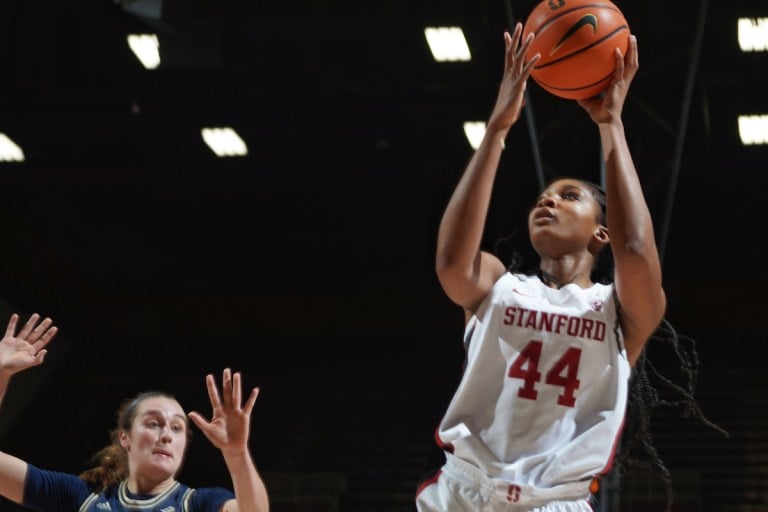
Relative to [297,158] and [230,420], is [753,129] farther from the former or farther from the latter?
[230,420]

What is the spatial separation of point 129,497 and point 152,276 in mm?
11544

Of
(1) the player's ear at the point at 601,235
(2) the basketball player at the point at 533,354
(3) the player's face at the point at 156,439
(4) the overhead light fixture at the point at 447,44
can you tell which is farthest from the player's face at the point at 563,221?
(4) the overhead light fixture at the point at 447,44

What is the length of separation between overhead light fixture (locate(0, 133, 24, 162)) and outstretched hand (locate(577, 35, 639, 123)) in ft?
35.5

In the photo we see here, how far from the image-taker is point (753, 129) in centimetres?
1273

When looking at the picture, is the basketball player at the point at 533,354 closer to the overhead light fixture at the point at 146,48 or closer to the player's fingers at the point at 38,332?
the player's fingers at the point at 38,332

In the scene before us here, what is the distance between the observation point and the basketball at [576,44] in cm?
352

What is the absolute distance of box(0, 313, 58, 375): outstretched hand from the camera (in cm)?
436

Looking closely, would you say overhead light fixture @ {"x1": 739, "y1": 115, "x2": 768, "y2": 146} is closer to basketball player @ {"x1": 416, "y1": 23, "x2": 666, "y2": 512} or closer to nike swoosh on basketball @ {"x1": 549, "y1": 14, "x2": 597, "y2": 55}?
nike swoosh on basketball @ {"x1": 549, "y1": 14, "x2": 597, "y2": 55}

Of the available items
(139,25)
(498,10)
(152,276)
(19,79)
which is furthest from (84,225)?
(498,10)

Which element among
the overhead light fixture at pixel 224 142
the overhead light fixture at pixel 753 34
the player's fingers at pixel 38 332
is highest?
the overhead light fixture at pixel 753 34

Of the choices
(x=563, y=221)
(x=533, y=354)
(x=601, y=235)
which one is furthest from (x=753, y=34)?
(x=533, y=354)

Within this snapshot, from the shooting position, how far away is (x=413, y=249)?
15.4m

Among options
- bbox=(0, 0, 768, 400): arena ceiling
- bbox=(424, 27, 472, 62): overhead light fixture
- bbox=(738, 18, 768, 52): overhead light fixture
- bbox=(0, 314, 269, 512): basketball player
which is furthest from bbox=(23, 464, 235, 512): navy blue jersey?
bbox=(738, 18, 768, 52): overhead light fixture

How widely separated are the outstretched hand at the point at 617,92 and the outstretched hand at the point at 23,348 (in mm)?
2093
